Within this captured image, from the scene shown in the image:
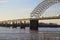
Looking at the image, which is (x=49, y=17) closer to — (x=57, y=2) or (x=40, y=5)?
(x=57, y=2)

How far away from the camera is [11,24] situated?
318ft

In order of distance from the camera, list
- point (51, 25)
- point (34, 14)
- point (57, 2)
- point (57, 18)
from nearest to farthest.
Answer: point (57, 18), point (57, 2), point (34, 14), point (51, 25)

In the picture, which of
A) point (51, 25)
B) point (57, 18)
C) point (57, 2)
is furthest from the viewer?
point (51, 25)

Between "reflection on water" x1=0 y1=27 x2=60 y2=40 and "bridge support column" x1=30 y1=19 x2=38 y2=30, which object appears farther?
"bridge support column" x1=30 y1=19 x2=38 y2=30

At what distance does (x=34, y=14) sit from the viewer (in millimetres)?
89312

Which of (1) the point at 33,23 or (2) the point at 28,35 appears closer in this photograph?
(2) the point at 28,35

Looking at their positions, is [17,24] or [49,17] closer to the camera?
[49,17]

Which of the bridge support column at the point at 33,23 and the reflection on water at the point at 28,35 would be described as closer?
the reflection on water at the point at 28,35

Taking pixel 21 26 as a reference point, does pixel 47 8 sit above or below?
above

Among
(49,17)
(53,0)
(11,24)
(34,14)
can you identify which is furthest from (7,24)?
(49,17)

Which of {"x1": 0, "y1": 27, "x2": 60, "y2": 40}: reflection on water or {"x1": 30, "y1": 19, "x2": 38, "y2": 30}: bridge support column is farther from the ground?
{"x1": 0, "y1": 27, "x2": 60, "y2": 40}: reflection on water

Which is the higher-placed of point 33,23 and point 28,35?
point 28,35

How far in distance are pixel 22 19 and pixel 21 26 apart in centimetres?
838

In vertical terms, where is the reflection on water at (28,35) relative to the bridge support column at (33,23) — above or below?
above
